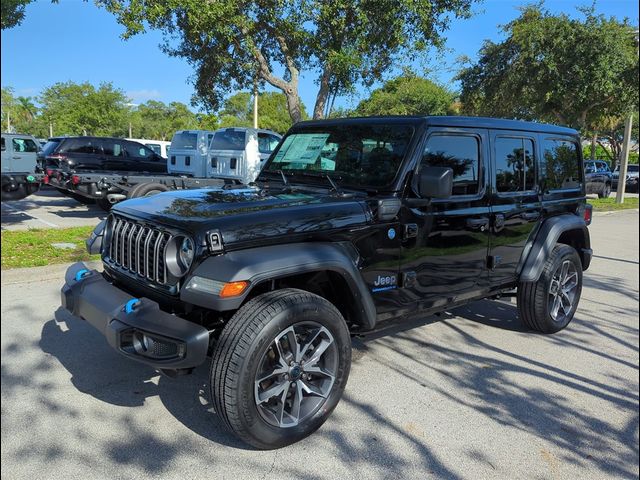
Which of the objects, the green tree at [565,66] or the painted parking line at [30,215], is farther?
the green tree at [565,66]

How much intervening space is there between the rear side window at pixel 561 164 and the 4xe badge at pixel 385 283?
2.12m

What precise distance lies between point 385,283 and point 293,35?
8003 millimetres

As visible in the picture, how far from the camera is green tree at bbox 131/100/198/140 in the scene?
53.2m

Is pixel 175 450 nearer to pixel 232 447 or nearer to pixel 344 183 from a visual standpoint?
pixel 232 447

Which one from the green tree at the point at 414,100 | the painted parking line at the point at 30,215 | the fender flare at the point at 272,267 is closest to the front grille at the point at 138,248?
the fender flare at the point at 272,267

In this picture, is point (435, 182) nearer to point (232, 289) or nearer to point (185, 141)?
point (232, 289)

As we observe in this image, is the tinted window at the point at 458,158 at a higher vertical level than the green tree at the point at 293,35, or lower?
lower

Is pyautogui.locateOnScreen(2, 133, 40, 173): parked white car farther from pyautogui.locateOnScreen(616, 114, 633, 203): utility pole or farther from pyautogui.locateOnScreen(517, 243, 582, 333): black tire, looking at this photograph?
pyautogui.locateOnScreen(616, 114, 633, 203): utility pole

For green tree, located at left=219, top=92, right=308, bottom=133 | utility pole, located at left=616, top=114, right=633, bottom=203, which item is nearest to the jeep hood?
utility pole, located at left=616, top=114, right=633, bottom=203

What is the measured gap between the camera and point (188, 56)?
1188 cm

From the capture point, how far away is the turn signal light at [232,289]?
8.50 feet

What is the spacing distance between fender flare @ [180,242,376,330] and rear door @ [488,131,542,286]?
5.08ft

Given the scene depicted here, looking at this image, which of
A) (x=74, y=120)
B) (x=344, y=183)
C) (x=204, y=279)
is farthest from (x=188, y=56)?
(x=74, y=120)

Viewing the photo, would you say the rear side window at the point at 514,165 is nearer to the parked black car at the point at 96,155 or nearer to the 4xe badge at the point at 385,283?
the 4xe badge at the point at 385,283
